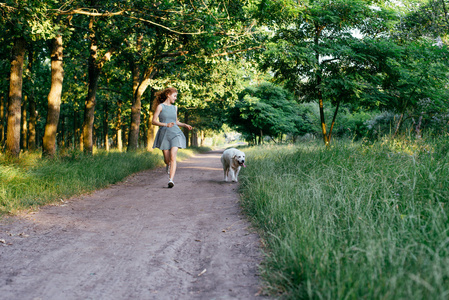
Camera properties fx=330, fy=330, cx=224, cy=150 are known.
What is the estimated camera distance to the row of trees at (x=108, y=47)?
8.91m

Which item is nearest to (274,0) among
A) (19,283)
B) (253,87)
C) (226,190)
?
(226,190)

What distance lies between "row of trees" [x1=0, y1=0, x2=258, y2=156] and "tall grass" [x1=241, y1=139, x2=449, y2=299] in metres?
6.42

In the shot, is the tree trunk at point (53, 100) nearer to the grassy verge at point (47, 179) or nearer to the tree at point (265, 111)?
the grassy verge at point (47, 179)

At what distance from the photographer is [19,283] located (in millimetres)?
2893

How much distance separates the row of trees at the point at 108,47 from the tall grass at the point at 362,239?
642 centimetres

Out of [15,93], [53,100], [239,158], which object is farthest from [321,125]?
[15,93]

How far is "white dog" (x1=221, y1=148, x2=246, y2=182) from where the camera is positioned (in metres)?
9.02

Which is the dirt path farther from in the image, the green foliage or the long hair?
the green foliage

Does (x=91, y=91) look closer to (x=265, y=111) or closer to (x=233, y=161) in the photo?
(x=233, y=161)

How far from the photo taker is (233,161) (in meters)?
9.35

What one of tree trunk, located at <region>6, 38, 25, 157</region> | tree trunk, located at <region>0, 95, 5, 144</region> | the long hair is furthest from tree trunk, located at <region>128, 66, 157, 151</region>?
the long hair

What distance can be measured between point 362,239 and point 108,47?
13.3m

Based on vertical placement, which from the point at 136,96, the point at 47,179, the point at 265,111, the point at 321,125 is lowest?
the point at 47,179

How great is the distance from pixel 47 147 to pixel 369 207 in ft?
32.7
